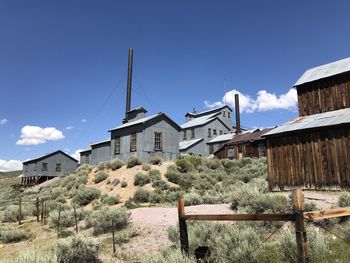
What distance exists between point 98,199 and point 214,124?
33.5 meters

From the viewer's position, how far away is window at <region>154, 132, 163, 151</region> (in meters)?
32.0

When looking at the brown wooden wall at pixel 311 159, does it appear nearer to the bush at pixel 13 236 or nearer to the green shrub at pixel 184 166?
the green shrub at pixel 184 166

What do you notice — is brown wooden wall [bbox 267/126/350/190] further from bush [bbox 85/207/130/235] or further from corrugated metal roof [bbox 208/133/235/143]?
corrugated metal roof [bbox 208/133/235/143]

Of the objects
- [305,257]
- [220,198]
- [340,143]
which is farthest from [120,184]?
[305,257]

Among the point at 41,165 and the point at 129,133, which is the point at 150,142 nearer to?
the point at 129,133

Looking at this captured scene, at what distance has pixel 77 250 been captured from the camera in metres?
8.97

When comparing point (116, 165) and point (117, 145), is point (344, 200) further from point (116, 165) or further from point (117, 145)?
point (117, 145)

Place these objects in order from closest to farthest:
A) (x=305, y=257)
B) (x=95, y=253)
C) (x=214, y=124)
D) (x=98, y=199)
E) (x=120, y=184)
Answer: (x=305, y=257), (x=95, y=253), (x=98, y=199), (x=120, y=184), (x=214, y=124)

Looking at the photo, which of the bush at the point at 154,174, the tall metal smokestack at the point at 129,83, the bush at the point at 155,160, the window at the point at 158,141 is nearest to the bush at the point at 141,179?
the bush at the point at 154,174

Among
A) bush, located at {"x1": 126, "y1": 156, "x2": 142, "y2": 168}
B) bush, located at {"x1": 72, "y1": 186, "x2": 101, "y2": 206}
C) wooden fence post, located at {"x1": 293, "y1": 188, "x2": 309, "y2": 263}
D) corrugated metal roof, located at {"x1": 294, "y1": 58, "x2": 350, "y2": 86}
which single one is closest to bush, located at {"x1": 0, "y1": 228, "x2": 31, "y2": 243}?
bush, located at {"x1": 72, "y1": 186, "x2": 101, "y2": 206}

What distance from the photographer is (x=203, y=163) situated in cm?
3162

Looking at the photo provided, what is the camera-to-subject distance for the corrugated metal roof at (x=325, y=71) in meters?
19.2

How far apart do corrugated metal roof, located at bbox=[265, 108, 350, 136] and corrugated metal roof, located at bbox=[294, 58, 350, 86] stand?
2433 mm

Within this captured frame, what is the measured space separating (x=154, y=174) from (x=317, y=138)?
13.0 m
